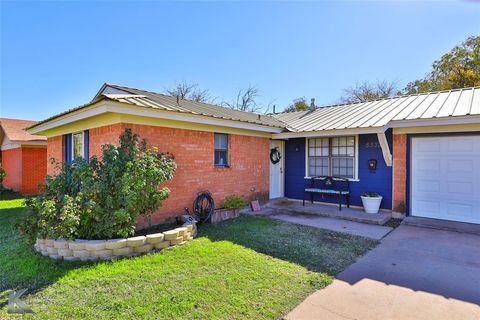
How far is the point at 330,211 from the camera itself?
799cm

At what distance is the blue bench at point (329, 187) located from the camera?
8.44 meters

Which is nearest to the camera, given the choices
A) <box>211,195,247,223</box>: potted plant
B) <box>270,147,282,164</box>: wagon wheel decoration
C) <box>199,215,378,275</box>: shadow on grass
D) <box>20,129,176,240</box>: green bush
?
<box>20,129,176,240</box>: green bush

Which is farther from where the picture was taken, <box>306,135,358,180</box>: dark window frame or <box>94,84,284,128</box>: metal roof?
<box>306,135,358,180</box>: dark window frame

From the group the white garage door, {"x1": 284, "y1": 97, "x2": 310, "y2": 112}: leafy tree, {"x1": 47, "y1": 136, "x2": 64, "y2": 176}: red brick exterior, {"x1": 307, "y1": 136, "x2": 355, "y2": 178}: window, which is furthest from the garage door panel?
{"x1": 284, "y1": 97, "x2": 310, "y2": 112}: leafy tree

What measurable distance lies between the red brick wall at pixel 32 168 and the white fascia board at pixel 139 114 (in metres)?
6.84

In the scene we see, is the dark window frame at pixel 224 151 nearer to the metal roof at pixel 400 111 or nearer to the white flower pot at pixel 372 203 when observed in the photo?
the metal roof at pixel 400 111

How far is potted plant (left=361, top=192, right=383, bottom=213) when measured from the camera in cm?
761

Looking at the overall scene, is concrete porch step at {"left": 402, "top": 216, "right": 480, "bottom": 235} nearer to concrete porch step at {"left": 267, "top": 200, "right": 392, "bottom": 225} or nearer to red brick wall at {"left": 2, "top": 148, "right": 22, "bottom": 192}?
concrete porch step at {"left": 267, "top": 200, "right": 392, "bottom": 225}

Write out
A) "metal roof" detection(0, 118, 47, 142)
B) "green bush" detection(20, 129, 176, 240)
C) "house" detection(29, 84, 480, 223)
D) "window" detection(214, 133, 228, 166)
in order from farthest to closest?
"metal roof" detection(0, 118, 47, 142) < "window" detection(214, 133, 228, 166) < "house" detection(29, 84, 480, 223) < "green bush" detection(20, 129, 176, 240)

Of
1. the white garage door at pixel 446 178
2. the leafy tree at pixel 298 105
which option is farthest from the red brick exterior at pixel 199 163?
the leafy tree at pixel 298 105

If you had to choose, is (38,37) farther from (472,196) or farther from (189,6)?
(472,196)

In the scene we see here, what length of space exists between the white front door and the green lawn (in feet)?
14.1

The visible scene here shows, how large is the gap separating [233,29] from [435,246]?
10190 millimetres

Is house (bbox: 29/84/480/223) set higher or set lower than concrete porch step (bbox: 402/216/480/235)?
higher
